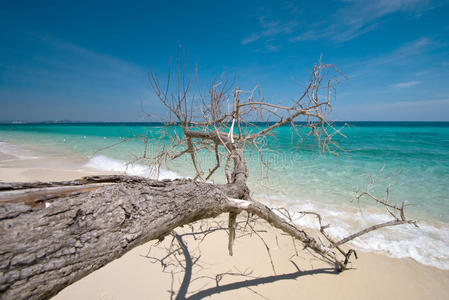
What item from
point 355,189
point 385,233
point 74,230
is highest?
point 74,230

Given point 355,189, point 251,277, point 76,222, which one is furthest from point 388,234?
point 76,222

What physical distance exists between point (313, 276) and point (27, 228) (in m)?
3.07

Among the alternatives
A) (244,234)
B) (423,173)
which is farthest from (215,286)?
(423,173)

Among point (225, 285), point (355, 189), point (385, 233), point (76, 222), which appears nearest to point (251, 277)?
point (225, 285)

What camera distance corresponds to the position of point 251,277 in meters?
2.70

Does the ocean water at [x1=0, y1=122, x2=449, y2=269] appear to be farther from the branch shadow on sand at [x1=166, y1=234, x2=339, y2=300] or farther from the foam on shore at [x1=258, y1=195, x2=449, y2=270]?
the branch shadow on sand at [x1=166, y1=234, x2=339, y2=300]

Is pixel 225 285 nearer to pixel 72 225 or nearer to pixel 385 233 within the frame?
pixel 72 225

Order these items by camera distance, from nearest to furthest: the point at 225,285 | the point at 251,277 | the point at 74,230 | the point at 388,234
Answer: the point at 74,230 → the point at 225,285 → the point at 251,277 → the point at 388,234

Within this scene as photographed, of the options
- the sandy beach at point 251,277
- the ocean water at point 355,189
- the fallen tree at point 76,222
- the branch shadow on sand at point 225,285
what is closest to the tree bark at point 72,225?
the fallen tree at point 76,222

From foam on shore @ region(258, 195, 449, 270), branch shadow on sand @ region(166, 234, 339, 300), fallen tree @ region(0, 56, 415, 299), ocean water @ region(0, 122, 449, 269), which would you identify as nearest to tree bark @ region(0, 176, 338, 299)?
fallen tree @ region(0, 56, 415, 299)

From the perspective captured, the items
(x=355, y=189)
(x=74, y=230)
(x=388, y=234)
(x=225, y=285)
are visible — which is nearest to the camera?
(x=74, y=230)

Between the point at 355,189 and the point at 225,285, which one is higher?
the point at 355,189

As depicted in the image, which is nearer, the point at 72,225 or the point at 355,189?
the point at 72,225

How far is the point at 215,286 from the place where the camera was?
2531 millimetres
